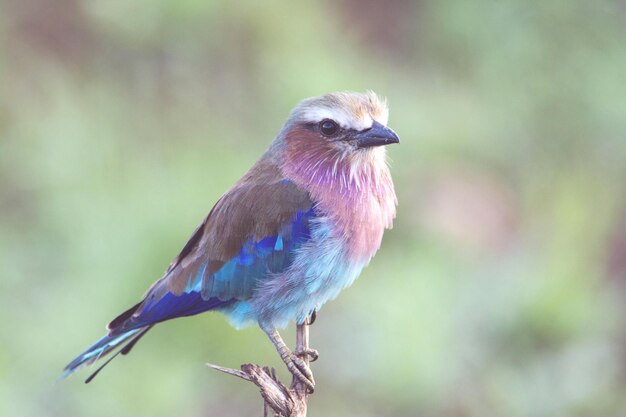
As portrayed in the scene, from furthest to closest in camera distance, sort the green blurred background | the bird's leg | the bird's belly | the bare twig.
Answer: the green blurred background < the bird's belly < the bird's leg < the bare twig

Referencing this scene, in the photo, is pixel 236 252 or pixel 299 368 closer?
pixel 299 368

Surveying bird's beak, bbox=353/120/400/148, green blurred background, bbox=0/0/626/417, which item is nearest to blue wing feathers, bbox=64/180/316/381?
bird's beak, bbox=353/120/400/148

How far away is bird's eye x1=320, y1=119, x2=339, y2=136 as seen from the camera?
11.4ft

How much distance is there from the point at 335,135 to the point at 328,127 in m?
0.04

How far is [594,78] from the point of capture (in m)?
7.80

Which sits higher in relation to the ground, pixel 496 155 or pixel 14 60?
pixel 496 155

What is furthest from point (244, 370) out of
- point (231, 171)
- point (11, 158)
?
point (11, 158)

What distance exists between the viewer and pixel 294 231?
3432 millimetres

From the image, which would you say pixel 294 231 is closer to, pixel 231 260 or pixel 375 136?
pixel 231 260

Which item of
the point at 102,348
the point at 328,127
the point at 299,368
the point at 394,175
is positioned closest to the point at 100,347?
the point at 102,348

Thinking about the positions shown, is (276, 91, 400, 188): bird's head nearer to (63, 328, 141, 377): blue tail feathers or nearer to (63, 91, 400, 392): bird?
(63, 91, 400, 392): bird

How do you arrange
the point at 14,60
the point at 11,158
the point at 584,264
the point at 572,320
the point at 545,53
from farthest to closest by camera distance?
the point at 545,53
the point at 14,60
the point at 11,158
the point at 584,264
the point at 572,320

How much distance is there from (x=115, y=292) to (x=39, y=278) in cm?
63

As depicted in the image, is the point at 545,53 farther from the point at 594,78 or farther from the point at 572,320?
the point at 572,320
